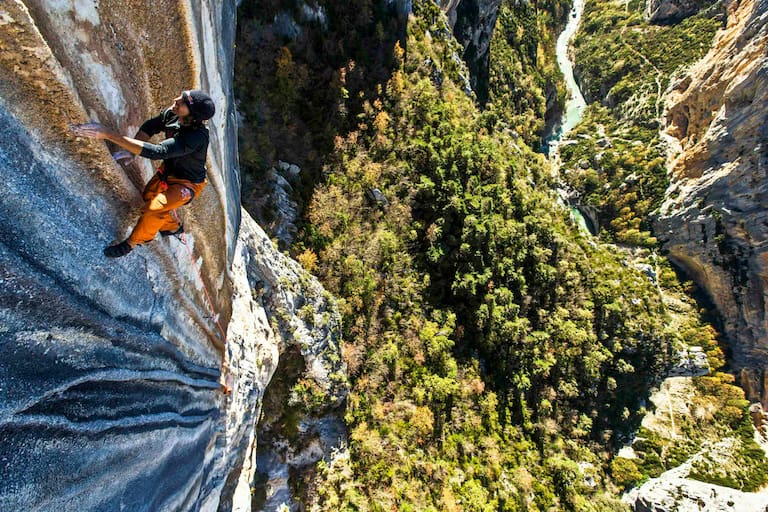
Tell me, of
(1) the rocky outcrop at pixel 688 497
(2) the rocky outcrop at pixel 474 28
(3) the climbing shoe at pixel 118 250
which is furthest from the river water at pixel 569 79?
(3) the climbing shoe at pixel 118 250

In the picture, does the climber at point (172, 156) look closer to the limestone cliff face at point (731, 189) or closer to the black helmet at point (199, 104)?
the black helmet at point (199, 104)

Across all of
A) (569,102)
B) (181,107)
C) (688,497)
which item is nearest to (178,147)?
(181,107)

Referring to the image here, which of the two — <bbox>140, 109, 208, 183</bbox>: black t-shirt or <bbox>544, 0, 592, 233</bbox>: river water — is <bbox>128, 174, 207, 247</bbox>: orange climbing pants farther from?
<bbox>544, 0, 592, 233</bbox>: river water

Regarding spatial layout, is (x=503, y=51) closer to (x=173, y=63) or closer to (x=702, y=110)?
(x=702, y=110)

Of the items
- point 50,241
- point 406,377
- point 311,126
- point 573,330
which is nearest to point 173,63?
point 50,241

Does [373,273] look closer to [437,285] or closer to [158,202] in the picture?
[437,285]

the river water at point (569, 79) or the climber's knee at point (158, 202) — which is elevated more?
the river water at point (569, 79)

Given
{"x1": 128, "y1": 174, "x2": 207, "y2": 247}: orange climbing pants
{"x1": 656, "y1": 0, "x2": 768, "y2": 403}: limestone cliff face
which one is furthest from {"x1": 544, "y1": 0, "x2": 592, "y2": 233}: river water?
{"x1": 128, "y1": 174, "x2": 207, "y2": 247}: orange climbing pants
